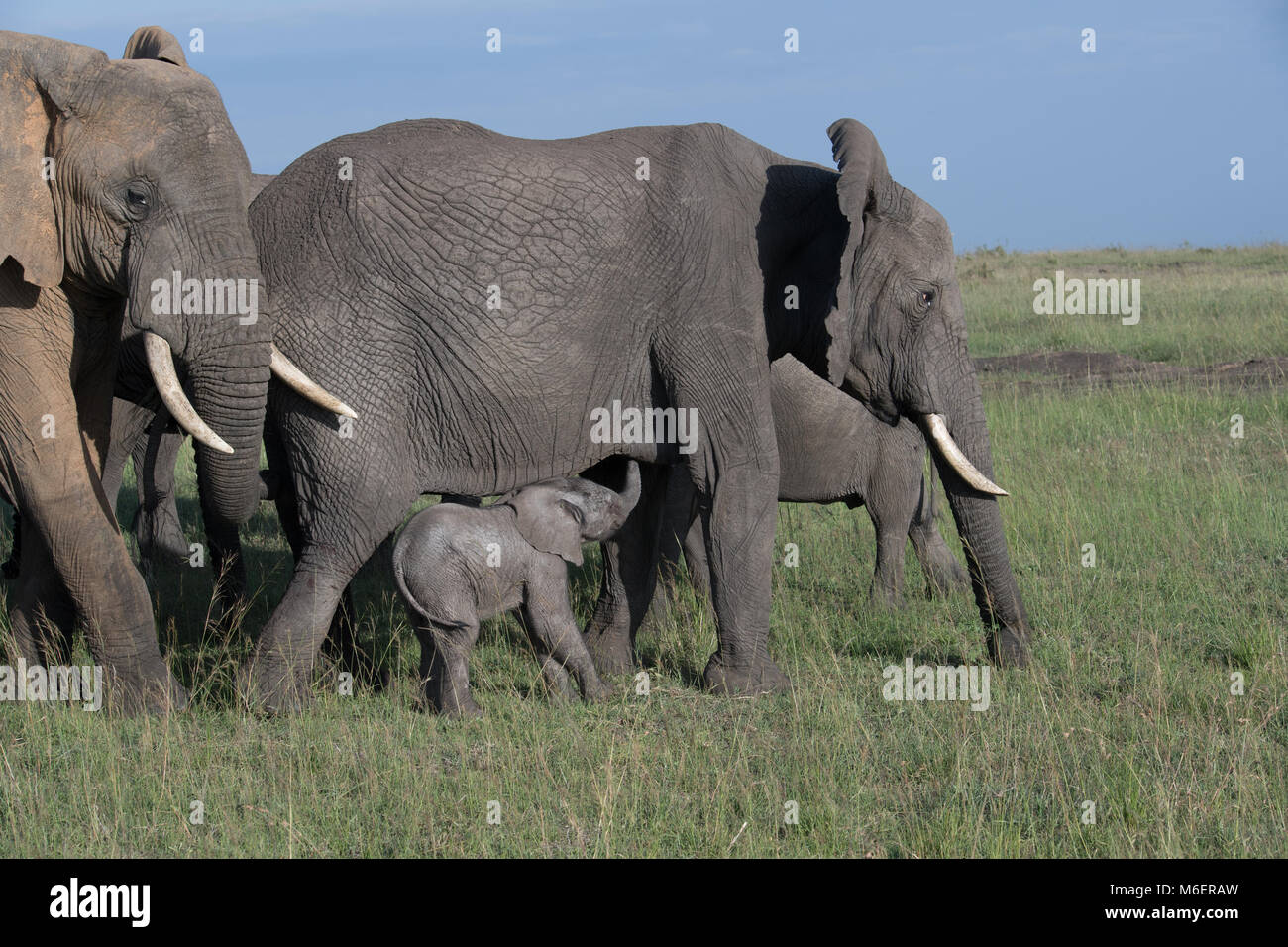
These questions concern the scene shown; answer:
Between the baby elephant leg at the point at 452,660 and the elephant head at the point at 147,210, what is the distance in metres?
1.29

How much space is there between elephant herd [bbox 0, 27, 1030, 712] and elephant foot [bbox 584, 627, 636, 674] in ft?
2.19

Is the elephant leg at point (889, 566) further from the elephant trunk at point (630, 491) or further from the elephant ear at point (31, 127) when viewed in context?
the elephant ear at point (31, 127)

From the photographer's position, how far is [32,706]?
21.3 ft

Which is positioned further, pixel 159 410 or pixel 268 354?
pixel 159 410

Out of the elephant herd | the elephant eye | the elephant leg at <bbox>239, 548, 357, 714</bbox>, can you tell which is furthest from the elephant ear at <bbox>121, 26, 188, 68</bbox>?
the elephant leg at <bbox>239, 548, 357, 714</bbox>

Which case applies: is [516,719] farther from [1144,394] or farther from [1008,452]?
[1144,394]

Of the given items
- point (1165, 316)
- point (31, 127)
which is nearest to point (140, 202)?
point (31, 127)

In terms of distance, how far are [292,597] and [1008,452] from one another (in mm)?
7961

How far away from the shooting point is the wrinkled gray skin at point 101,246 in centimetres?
584

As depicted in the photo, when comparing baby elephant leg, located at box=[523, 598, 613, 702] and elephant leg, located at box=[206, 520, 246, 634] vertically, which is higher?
elephant leg, located at box=[206, 520, 246, 634]

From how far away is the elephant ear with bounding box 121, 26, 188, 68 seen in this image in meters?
6.45

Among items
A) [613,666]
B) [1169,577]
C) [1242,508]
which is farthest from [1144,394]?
[613,666]

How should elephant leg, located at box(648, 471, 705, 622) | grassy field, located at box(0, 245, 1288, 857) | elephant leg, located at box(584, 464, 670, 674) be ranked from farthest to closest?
elephant leg, located at box(584, 464, 670, 674)
elephant leg, located at box(648, 471, 705, 622)
grassy field, located at box(0, 245, 1288, 857)

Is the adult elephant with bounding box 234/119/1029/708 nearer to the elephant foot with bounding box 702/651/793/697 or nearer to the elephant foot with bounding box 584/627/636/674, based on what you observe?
the elephant foot with bounding box 702/651/793/697
